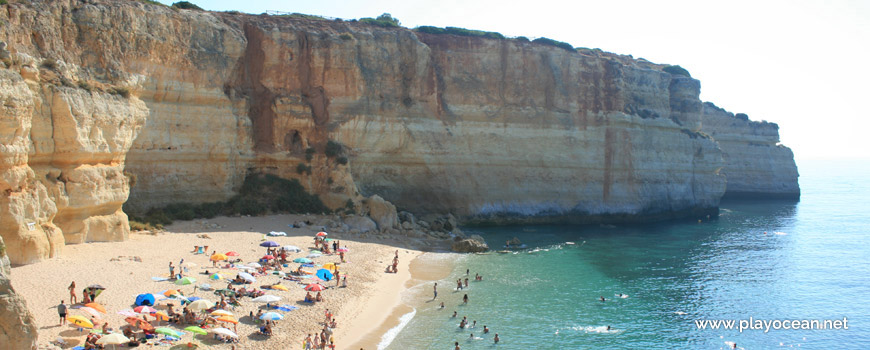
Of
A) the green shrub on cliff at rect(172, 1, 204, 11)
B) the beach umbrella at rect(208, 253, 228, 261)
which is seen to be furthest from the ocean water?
the green shrub on cliff at rect(172, 1, 204, 11)

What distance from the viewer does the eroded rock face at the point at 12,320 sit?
9375mm

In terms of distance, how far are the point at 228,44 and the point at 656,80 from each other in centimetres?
3732

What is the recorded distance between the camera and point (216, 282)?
23141mm

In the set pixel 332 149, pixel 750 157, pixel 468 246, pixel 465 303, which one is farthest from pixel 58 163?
pixel 750 157

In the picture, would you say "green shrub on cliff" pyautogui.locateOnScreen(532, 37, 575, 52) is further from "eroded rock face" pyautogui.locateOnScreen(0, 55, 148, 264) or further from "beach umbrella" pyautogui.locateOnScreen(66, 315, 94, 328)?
"beach umbrella" pyautogui.locateOnScreen(66, 315, 94, 328)

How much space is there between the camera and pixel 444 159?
4431 cm

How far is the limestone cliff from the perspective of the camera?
24.7 metres

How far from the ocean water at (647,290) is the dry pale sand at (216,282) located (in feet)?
5.33

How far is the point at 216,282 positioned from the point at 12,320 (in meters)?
13.9

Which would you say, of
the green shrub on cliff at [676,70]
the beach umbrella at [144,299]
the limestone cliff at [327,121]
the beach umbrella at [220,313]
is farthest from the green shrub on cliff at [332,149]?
the green shrub on cliff at [676,70]

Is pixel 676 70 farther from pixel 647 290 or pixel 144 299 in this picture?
pixel 144 299

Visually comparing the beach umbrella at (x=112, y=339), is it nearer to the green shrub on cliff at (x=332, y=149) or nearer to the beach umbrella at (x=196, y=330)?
the beach umbrella at (x=196, y=330)

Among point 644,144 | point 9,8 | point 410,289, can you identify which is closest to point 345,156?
point 410,289

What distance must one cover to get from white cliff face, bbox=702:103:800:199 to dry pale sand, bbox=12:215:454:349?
58.5 m
